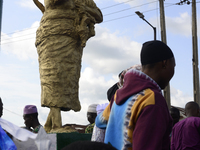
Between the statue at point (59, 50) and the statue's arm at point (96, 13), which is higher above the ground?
the statue's arm at point (96, 13)

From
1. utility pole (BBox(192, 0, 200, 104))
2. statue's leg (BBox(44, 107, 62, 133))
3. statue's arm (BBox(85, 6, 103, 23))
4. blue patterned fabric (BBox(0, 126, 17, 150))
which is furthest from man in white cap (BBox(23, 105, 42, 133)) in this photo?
utility pole (BBox(192, 0, 200, 104))

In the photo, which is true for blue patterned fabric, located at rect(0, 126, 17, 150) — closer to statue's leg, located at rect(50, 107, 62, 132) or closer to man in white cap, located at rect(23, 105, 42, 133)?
man in white cap, located at rect(23, 105, 42, 133)

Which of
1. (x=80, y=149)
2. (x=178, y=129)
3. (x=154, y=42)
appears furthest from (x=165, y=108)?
(x=178, y=129)

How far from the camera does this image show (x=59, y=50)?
5.73m

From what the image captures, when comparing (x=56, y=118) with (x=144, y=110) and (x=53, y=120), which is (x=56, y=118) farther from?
(x=144, y=110)

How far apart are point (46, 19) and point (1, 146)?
3.37 meters

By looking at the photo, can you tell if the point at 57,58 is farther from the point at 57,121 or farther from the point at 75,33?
the point at 57,121

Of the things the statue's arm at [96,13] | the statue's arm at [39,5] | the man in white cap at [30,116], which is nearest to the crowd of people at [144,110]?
the man in white cap at [30,116]

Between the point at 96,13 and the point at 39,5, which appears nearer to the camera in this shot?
the point at 96,13

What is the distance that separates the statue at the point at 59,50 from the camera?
5.70 m

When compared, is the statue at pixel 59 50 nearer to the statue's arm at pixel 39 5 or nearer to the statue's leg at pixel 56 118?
the statue's leg at pixel 56 118

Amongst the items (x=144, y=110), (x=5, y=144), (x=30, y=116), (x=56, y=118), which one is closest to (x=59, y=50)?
(x=56, y=118)

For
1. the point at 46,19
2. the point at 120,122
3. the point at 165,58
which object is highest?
the point at 46,19

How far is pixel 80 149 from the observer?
3.28 feet
